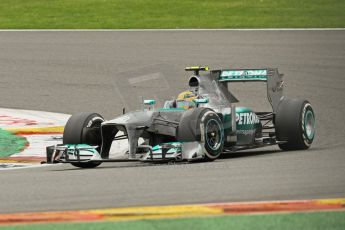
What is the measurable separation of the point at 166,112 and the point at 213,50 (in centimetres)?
1123

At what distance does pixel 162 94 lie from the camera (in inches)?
509

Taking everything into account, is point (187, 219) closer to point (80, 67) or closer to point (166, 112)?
point (166, 112)

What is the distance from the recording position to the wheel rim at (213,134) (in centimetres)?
1182

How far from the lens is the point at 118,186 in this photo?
360 inches

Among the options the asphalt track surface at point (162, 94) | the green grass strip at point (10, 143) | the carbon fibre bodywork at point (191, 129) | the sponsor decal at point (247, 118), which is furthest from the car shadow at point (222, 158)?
the green grass strip at point (10, 143)

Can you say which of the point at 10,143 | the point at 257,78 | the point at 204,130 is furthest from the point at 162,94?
the point at 10,143

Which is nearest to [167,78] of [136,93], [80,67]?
[136,93]

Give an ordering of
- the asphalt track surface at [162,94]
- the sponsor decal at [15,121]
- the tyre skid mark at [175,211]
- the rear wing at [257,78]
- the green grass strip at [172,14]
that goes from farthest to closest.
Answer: the green grass strip at [172,14] < the sponsor decal at [15,121] < the rear wing at [257,78] < the asphalt track surface at [162,94] < the tyre skid mark at [175,211]

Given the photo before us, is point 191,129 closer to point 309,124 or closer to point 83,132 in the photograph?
point 83,132

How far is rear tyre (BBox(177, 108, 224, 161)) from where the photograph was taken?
38.1 ft

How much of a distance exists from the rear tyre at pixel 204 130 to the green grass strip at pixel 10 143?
3.15 meters

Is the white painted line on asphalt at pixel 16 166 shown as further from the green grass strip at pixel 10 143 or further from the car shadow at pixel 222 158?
the green grass strip at pixel 10 143

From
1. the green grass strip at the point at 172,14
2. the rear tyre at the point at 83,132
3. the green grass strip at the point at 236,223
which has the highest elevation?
the green grass strip at the point at 172,14

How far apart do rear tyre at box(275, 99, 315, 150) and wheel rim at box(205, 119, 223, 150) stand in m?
1.51
